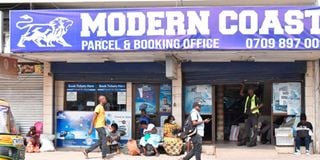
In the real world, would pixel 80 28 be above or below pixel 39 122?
above

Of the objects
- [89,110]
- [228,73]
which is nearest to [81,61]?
[89,110]

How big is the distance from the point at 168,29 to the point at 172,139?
11.7 feet

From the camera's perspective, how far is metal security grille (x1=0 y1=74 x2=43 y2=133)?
18656 millimetres

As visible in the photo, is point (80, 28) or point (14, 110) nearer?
point (80, 28)

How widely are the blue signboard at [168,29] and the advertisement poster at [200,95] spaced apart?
3.63 metres

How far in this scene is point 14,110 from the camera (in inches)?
744

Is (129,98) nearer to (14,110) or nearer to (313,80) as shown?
(14,110)

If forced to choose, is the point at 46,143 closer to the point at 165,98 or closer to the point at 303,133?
the point at 165,98

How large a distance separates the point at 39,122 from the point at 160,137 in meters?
4.46

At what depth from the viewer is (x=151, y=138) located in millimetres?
16266

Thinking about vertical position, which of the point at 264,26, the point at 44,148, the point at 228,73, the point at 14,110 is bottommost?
the point at 44,148

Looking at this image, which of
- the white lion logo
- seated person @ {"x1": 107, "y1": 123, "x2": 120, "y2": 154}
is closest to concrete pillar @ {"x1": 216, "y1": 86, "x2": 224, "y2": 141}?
seated person @ {"x1": 107, "y1": 123, "x2": 120, "y2": 154}

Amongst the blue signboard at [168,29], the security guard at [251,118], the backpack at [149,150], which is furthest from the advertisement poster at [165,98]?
the blue signboard at [168,29]

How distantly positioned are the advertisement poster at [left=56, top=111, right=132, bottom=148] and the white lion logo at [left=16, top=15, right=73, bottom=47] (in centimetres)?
383
